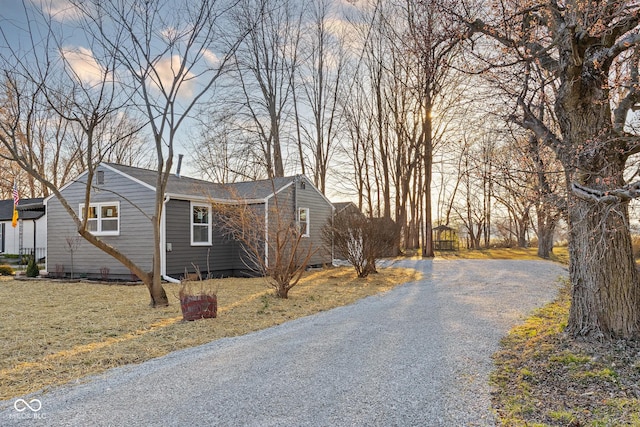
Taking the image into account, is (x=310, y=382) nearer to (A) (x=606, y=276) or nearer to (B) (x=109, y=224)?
(A) (x=606, y=276)

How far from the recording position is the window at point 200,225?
1346cm

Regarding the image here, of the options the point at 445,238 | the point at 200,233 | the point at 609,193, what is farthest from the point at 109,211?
the point at 445,238

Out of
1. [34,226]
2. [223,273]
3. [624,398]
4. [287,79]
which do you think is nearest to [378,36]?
[287,79]

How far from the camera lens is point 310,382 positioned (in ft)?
13.1

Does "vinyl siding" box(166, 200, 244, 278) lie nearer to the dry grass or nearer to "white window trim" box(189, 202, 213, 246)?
"white window trim" box(189, 202, 213, 246)

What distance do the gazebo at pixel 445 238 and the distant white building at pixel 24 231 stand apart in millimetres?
22196

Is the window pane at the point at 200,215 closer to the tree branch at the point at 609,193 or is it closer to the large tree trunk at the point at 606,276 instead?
the large tree trunk at the point at 606,276

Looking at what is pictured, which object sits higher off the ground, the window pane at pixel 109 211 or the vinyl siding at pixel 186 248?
the window pane at pixel 109 211

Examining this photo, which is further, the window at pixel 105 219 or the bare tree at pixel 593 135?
the window at pixel 105 219

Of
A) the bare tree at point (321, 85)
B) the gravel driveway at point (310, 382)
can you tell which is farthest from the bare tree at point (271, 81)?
the gravel driveway at point (310, 382)

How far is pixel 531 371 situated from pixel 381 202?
2519 cm

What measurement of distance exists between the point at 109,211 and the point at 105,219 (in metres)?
0.27

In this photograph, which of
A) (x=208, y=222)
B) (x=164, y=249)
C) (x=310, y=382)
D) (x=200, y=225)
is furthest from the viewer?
(x=208, y=222)

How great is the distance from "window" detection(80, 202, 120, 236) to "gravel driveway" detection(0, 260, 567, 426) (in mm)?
8594
